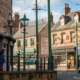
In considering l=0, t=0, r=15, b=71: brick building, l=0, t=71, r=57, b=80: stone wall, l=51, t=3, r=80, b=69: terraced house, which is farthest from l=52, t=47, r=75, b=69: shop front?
l=0, t=71, r=57, b=80: stone wall

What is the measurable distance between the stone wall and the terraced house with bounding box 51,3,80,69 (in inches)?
1242

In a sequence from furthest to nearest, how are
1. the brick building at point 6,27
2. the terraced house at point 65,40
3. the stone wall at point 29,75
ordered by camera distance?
the terraced house at point 65,40 → the brick building at point 6,27 → the stone wall at point 29,75

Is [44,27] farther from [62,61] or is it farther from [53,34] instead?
[62,61]

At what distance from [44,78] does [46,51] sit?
1.85 metres

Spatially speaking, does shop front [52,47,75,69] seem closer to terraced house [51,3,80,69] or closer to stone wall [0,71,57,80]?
terraced house [51,3,80,69]

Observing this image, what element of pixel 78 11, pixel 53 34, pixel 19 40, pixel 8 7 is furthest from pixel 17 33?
pixel 8 7

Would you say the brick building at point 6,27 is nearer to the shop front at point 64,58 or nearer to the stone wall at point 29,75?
the stone wall at point 29,75

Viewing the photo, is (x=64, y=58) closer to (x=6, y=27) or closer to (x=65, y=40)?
(x=65, y=40)

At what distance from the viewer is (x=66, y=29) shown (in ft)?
174

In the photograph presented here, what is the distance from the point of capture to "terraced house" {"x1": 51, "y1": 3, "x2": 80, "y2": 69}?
51647 mm

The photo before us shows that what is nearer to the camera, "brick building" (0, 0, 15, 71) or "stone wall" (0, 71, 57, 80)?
"stone wall" (0, 71, 57, 80)

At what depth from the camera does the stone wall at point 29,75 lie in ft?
59.5

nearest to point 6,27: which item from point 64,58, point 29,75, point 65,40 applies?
point 29,75

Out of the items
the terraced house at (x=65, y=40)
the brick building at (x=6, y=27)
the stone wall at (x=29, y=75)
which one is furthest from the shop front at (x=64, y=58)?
the stone wall at (x=29, y=75)
